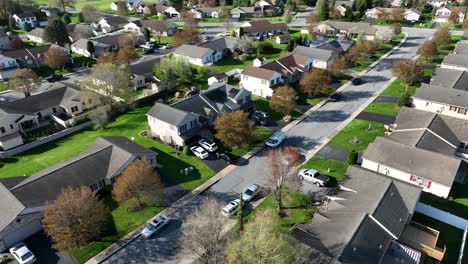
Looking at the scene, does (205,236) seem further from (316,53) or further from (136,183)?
(316,53)

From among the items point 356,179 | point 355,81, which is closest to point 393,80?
point 355,81

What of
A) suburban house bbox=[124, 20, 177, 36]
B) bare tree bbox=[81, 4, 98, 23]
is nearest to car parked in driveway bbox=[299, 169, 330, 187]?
suburban house bbox=[124, 20, 177, 36]


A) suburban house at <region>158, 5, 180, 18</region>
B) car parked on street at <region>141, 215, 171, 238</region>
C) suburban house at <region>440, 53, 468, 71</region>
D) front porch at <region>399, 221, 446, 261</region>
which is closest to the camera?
front porch at <region>399, 221, 446, 261</region>

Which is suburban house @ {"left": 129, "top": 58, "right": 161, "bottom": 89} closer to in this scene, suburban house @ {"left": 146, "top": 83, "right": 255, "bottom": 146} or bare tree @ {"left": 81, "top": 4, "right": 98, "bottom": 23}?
suburban house @ {"left": 146, "top": 83, "right": 255, "bottom": 146}

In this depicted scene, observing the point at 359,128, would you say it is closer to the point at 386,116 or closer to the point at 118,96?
the point at 386,116

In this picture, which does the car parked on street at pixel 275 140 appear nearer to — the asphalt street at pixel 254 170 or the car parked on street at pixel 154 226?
the asphalt street at pixel 254 170

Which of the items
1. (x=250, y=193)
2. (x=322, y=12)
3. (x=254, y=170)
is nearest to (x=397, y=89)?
(x=254, y=170)

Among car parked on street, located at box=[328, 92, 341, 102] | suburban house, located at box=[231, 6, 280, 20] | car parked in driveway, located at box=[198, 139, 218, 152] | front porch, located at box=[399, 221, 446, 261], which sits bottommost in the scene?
front porch, located at box=[399, 221, 446, 261]
